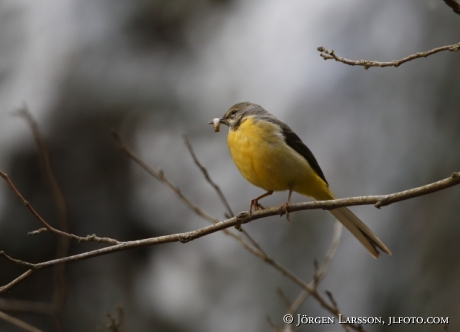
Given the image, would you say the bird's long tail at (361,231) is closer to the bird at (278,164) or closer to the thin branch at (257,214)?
the bird at (278,164)

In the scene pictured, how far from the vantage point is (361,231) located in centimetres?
485

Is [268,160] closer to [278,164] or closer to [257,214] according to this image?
[278,164]

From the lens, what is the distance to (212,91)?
1213cm

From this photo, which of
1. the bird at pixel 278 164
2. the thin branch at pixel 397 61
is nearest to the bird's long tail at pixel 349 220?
the bird at pixel 278 164

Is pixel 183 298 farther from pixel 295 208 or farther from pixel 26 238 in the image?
pixel 295 208

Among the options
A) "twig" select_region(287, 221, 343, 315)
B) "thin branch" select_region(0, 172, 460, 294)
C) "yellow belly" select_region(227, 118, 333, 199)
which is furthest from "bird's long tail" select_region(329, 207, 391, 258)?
"thin branch" select_region(0, 172, 460, 294)

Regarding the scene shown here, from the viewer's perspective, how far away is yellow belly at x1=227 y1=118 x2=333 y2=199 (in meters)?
4.92

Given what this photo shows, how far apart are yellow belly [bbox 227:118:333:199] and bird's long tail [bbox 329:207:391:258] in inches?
18.2

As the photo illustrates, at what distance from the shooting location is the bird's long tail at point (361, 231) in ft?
15.7

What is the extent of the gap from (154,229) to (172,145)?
6.21 feet

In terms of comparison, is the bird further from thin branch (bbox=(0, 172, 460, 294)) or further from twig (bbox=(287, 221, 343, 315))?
thin branch (bbox=(0, 172, 460, 294))

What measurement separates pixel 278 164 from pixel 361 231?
983mm

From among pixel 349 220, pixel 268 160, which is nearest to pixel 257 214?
pixel 268 160

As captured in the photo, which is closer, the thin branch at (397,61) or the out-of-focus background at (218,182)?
the thin branch at (397,61)
